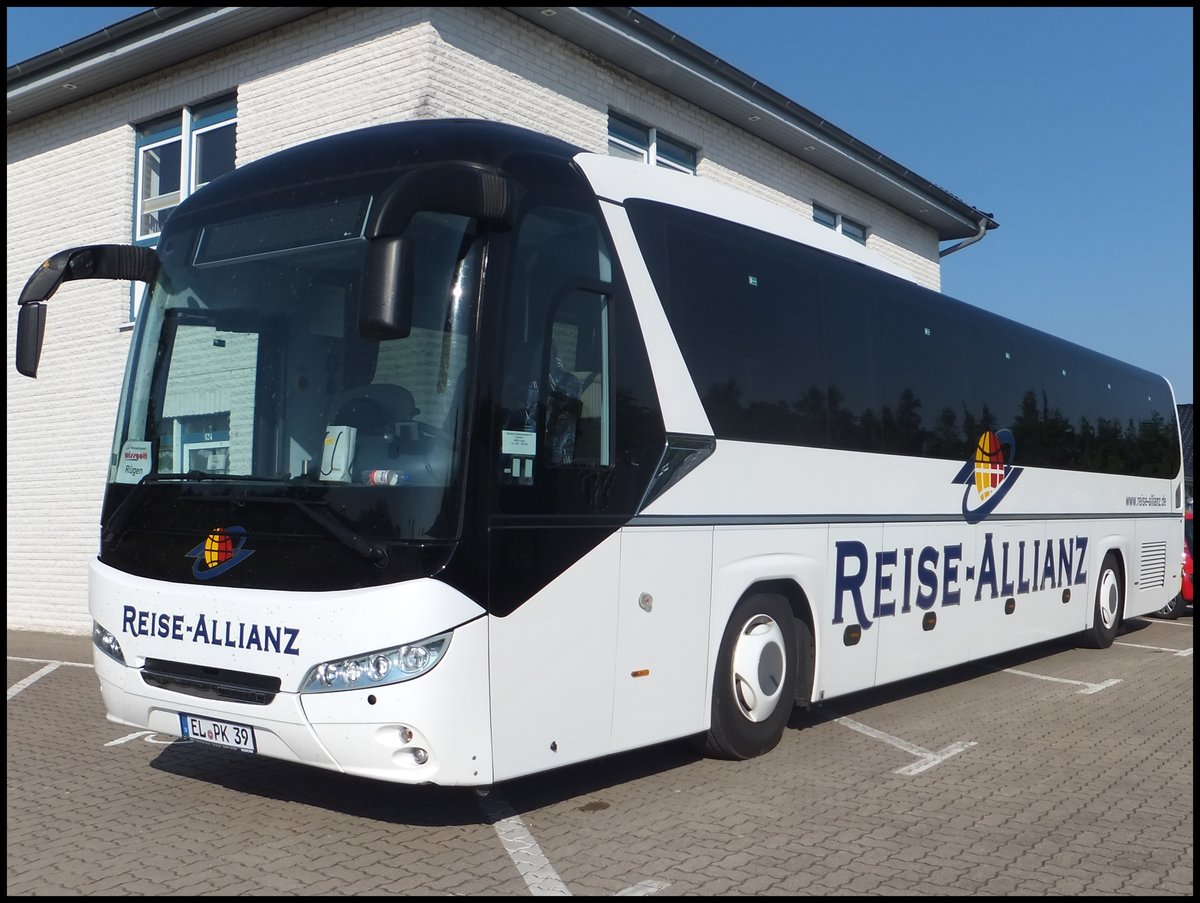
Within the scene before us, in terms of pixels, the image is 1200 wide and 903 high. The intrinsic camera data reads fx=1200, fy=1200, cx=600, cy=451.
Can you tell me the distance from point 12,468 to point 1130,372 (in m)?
13.8

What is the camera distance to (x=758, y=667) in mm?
7191

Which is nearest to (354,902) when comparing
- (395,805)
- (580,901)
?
(580,901)

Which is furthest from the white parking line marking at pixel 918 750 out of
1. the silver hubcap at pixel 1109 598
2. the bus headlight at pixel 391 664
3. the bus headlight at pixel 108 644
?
the silver hubcap at pixel 1109 598

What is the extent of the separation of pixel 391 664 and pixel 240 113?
929 cm

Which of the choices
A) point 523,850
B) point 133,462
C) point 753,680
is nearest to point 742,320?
point 753,680

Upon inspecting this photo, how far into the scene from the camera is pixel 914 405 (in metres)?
9.14

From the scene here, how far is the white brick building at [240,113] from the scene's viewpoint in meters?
11.7

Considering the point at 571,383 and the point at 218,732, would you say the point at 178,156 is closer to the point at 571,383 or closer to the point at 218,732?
the point at 571,383

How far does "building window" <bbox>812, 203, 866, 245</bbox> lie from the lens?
1803cm

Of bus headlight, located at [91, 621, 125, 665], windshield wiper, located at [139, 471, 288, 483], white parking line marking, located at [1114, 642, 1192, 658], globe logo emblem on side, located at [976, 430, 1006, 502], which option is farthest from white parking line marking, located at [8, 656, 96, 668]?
white parking line marking, located at [1114, 642, 1192, 658]

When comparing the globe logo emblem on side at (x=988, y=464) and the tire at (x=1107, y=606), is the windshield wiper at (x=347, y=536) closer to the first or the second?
the globe logo emblem on side at (x=988, y=464)

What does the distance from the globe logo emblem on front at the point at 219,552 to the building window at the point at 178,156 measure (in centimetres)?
835

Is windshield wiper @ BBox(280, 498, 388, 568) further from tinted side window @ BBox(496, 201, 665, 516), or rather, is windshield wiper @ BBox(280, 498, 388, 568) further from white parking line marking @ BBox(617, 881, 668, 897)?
white parking line marking @ BBox(617, 881, 668, 897)

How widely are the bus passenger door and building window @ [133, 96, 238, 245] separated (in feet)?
28.2
